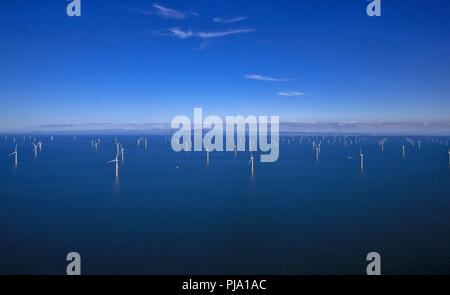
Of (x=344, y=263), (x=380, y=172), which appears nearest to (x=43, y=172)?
(x=344, y=263)

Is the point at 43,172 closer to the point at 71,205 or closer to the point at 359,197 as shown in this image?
the point at 71,205

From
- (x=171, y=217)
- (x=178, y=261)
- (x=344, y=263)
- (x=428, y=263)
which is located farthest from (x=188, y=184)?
(x=428, y=263)

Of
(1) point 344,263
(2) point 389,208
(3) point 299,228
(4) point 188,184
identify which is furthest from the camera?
(4) point 188,184

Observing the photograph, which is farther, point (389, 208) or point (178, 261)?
point (389, 208)
